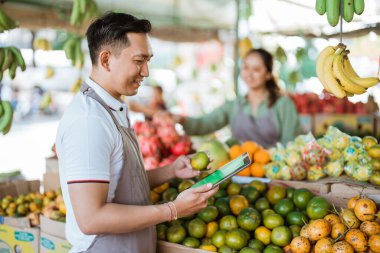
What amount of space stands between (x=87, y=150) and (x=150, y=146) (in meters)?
1.88

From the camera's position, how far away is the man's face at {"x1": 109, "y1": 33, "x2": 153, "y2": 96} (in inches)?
74.0

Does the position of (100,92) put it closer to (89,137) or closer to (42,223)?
(89,137)

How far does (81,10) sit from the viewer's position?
3.93 metres

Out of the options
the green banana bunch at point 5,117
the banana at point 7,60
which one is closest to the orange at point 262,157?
the green banana bunch at point 5,117

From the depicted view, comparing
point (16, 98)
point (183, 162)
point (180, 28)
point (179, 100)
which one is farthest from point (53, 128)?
point (183, 162)

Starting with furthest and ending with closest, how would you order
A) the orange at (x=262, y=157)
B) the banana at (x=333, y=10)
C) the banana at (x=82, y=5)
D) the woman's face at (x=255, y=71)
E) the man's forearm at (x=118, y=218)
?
the woman's face at (x=255, y=71) → the banana at (x=82, y=5) → the orange at (x=262, y=157) → the banana at (x=333, y=10) → the man's forearm at (x=118, y=218)

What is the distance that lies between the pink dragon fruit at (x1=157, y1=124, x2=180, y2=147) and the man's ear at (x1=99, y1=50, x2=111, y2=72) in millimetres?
1881

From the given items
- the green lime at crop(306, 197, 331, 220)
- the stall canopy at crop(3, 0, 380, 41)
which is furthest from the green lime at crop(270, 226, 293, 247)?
the stall canopy at crop(3, 0, 380, 41)

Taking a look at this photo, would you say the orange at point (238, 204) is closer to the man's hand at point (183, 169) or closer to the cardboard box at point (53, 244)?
the man's hand at point (183, 169)

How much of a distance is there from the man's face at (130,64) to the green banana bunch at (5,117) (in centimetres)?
147

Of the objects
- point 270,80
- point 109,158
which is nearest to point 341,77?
point 109,158

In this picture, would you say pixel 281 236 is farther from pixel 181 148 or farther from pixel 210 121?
pixel 210 121

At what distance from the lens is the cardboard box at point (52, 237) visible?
2.69 m

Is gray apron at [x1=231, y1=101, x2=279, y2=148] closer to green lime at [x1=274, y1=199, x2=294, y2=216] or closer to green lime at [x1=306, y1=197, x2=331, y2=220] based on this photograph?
green lime at [x1=274, y1=199, x2=294, y2=216]
